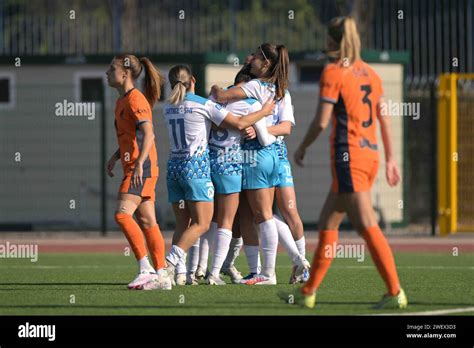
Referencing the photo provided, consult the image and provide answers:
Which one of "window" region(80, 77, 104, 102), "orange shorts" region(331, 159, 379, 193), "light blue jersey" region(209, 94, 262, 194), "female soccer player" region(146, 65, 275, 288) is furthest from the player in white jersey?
"window" region(80, 77, 104, 102)

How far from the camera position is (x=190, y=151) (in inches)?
455

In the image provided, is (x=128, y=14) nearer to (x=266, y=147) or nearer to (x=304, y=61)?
(x=304, y=61)

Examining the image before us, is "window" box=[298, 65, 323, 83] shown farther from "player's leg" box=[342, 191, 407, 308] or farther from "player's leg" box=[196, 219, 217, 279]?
"player's leg" box=[342, 191, 407, 308]

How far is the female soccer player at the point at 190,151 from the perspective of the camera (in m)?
11.5

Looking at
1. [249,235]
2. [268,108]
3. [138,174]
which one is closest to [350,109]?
[268,108]

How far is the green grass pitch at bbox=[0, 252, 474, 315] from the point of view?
32.0ft

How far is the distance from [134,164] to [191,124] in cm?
68

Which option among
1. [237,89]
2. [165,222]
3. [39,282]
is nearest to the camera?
[237,89]

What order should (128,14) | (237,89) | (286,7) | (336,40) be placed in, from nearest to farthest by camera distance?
(336,40)
(237,89)
(128,14)
(286,7)

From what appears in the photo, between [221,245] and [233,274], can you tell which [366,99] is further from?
[233,274]

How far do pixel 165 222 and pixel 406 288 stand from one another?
473 inches

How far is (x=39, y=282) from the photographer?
12.8 m

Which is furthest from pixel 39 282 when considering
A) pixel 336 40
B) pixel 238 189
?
pixel 336 40
